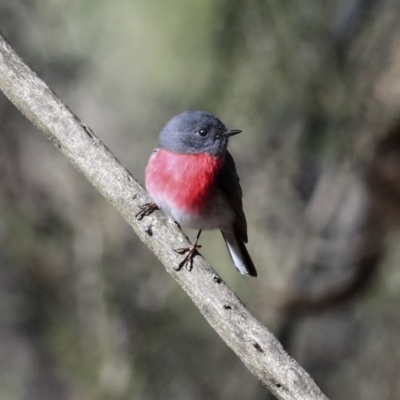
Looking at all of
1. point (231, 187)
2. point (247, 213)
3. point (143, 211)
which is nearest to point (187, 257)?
point (143, 211)

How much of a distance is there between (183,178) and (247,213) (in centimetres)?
290

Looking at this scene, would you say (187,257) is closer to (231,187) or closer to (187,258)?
(187,258)

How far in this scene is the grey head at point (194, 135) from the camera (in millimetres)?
4477

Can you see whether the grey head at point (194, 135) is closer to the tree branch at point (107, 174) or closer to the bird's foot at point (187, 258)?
the tree branch at point (107, 174)

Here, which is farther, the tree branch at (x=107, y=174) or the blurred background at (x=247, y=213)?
the blurred background at (x=247, y=213)

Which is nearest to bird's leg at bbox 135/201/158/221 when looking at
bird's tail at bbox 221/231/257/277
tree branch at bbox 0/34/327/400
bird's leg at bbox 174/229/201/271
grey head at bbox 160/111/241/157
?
tree branch at bbox 0/34/327/400

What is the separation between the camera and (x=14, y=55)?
11.2ft

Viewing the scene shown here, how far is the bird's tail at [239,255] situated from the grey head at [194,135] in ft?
2.21

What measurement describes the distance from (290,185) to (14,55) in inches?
138

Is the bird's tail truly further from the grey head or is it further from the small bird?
the grey head

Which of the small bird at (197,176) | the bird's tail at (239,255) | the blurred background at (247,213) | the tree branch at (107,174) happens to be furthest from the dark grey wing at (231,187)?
the blurred background at (247,213)

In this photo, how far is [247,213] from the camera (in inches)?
280

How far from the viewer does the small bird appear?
4.26 metres

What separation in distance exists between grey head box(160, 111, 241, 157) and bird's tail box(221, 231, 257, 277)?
0.67 meters
